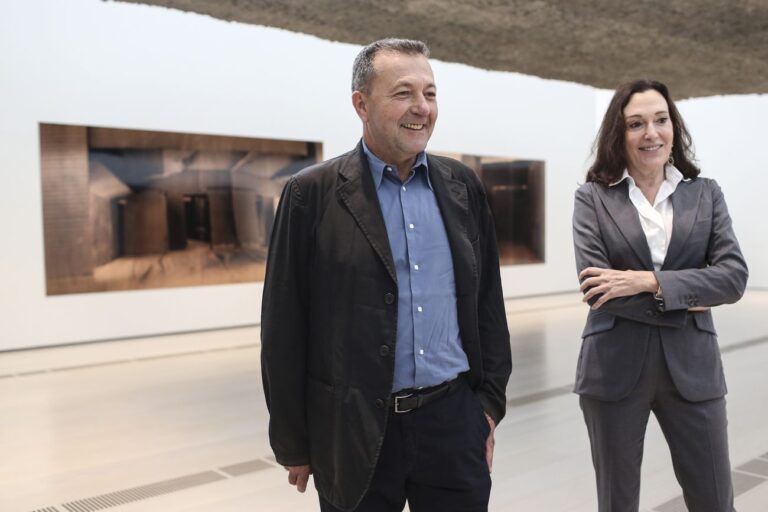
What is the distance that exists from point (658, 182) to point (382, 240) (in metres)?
1.28

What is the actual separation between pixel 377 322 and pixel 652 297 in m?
1.10

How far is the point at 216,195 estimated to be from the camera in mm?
11383

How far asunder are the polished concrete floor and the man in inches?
81.4

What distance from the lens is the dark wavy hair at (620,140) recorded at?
277 cm

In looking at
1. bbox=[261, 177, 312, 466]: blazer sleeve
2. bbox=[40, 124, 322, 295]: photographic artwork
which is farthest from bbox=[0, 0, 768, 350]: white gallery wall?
bbox=[261, 177, 312, 466]: blazer sleeve

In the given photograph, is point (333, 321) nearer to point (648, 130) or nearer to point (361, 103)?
point (361, 103)

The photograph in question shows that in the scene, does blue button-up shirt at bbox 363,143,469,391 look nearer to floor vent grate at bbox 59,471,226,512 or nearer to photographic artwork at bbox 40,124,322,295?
floor vent grate at bbox 59,471,226,512

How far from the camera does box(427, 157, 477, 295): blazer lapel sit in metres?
2.21

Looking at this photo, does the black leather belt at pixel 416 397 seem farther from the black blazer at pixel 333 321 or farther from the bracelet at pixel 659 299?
the bracelet at pixel 659 299

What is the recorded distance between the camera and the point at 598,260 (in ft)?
9.05

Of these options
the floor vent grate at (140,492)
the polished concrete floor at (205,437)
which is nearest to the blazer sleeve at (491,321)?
the polished concrete floor at (205,437)

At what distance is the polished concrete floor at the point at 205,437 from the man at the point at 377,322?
6.78 ft

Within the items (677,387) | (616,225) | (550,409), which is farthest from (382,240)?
Result: (550,409)

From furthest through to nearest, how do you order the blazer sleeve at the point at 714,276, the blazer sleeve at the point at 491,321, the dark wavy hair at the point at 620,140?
the dark wavy hair at the point at 620,140
the blazer sleeve at the point at 714,276
the blazer sleeve at the point at 491,321
